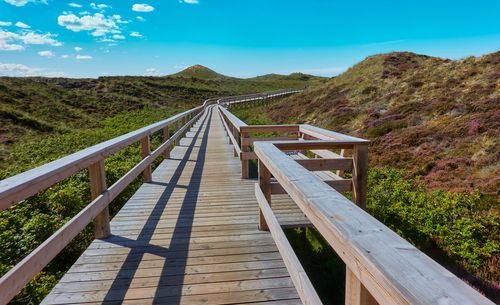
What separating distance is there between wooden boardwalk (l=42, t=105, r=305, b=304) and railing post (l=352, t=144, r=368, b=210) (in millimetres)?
905

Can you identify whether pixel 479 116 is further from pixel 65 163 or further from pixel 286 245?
pixel 65 163

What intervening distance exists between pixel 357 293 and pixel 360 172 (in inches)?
105

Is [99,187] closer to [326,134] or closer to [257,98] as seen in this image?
[326,134]

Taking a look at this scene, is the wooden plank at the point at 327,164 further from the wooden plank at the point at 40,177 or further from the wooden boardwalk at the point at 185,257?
the wooden plank at the point at 40,177

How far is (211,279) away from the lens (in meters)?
2.68

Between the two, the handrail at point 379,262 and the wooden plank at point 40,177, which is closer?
the handrail at point 379,262

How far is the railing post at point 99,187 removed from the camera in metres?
3.10

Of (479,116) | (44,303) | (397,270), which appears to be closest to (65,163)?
(44,303)

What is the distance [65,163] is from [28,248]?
2144mm

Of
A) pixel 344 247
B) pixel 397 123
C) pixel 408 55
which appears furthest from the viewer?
pixel 408 55

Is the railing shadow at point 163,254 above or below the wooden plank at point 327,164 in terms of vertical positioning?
below

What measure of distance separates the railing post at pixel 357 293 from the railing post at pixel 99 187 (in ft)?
9.08

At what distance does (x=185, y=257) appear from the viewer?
3057 mm

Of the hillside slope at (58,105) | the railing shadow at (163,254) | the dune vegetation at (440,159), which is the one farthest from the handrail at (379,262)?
the hillside slope at (58,105)
